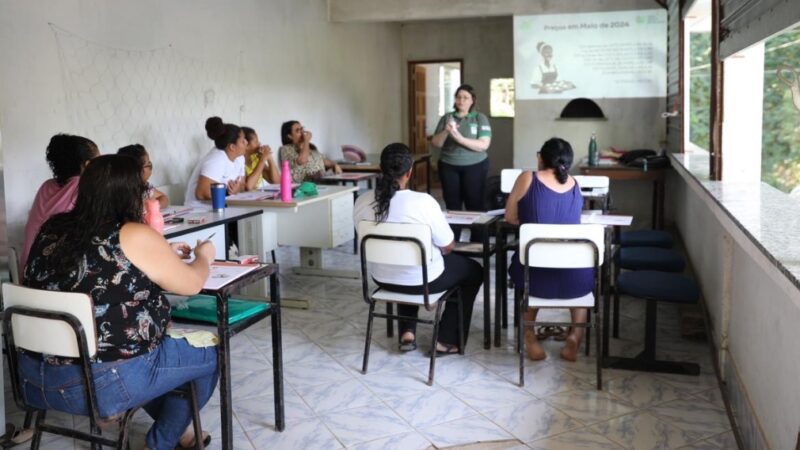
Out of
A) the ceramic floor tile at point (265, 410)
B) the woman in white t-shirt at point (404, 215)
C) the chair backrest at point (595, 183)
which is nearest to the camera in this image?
the ceramic floor tile at point (265, 410)

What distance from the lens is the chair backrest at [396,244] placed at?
3.32 meters

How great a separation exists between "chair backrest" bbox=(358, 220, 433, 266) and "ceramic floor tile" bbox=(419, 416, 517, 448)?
725mm

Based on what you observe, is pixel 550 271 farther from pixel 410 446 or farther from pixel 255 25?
pixel 255 25

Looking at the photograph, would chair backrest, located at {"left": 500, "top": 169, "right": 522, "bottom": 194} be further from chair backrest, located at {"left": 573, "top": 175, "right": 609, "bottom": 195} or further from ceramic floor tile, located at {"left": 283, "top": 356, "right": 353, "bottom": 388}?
ceramic floor tile, located at {"left": 283, "top": 356, "right": 353, "bottom": 388}

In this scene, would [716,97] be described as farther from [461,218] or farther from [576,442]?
[576,442]

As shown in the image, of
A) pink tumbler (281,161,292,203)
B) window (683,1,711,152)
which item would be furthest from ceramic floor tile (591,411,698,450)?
window (683,1,711,152)

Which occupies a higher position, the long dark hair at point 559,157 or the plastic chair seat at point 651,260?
the long dark hair at point 559,157

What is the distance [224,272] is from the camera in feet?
8.77

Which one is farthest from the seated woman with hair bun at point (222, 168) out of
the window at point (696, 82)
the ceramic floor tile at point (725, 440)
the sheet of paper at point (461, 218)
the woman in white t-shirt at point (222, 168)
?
the window at point (696, 82)

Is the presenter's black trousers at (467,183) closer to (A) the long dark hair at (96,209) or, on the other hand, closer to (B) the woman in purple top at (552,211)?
(B) the woman in purple top at (552,211)

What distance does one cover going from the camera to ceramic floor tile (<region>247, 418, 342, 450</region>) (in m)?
2.84

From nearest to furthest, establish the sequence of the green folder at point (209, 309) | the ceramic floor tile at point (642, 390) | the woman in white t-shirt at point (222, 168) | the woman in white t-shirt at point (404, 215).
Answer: the green folder at point (209, 309) → the ceramic floor tile at point (642, 390) → the woman in white t-shirt at point (404, 215) → the woman in white t-shirt at point (222, 168)

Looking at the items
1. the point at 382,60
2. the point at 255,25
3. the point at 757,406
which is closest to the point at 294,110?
the point at 255,25

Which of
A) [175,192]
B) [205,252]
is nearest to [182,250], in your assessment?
[205,252]
